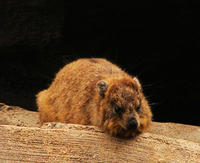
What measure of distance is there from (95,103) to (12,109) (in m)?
2.31

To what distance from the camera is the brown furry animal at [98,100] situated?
524 centimetres

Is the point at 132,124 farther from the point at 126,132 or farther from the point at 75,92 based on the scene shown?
the point at 75,92

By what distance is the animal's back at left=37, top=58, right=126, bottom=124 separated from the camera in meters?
6.60

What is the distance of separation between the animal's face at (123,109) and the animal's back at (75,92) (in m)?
0.75

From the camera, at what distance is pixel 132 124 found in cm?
502

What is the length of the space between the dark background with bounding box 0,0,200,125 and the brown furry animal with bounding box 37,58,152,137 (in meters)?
1.48

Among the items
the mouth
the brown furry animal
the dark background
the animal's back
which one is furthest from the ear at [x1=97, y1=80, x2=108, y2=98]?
the dark background

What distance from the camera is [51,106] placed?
7.45 meters

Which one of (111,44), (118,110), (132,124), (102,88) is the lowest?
(132,124)

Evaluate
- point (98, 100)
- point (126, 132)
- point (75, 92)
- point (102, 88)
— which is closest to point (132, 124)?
point (126, 132)

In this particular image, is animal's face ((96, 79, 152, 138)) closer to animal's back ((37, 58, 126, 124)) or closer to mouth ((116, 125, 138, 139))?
mouth ((116, 125, 138, 139))

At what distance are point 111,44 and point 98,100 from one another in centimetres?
337

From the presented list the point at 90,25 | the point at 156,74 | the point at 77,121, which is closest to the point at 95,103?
the point at 77,121

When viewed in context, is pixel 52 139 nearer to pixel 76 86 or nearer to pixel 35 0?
pixel 76 86
